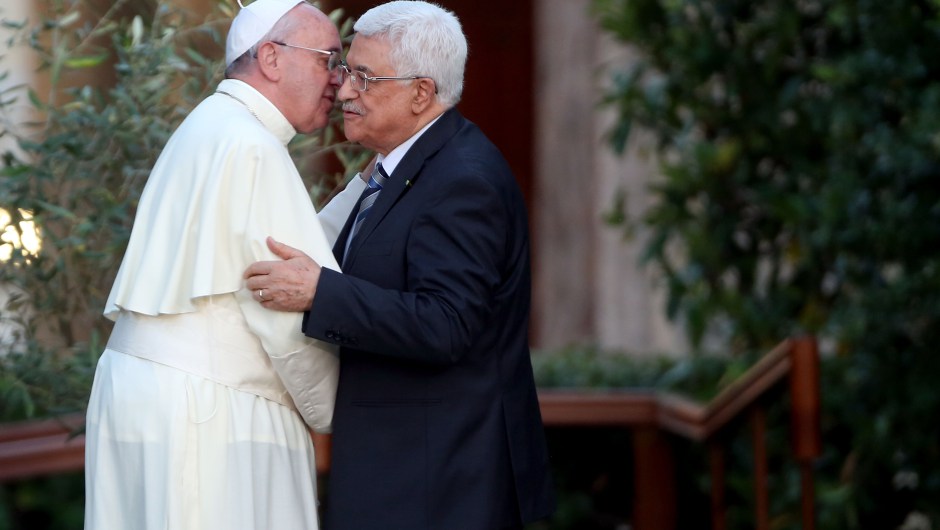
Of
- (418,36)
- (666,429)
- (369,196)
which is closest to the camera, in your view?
(418,36)

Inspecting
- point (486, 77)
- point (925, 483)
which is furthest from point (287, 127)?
point (486, 77)

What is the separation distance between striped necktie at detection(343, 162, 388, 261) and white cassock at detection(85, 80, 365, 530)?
0.21m

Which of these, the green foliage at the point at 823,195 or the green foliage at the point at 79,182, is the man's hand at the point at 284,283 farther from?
the green foliage at the point at 823,195

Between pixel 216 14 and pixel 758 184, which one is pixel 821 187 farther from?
pixel 216 14

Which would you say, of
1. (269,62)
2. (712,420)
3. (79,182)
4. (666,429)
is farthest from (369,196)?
(666,429)

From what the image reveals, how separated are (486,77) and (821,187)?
12.5ft

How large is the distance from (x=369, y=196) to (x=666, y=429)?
7.71 feet

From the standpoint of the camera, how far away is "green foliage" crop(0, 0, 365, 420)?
367 cm

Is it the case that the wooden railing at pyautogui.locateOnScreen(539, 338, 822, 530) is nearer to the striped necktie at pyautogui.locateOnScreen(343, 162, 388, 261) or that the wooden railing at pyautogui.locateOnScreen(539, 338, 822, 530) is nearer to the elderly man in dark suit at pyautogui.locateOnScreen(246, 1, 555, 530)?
the elderly man in dark suit at pyautogui.locateOnScreen(246, 1, 555, 530)

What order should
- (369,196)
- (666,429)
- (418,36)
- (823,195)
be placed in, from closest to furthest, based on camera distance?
(418,36) → (369,196) → (823,195) → (666,429)

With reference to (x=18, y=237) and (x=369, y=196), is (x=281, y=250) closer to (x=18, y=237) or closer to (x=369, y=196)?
(x=369, y=196)

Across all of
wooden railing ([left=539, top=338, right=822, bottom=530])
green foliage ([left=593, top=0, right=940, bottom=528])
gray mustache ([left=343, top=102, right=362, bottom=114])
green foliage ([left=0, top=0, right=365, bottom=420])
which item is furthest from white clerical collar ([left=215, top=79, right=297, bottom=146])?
green foliage ([left=593, top=0, right=940, bottom=528])

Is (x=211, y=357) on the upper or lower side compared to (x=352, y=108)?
lower

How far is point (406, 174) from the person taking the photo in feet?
10.2
